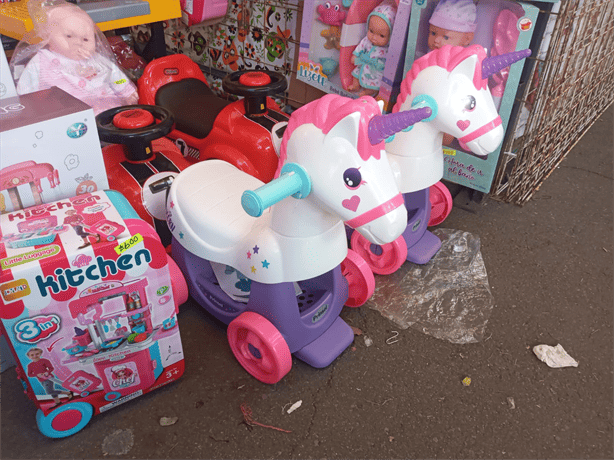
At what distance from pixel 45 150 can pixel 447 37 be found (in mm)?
1128

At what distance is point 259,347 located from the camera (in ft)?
3.30

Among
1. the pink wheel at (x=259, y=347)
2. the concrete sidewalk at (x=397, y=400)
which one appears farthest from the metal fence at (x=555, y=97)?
the pink wheel at (x=259, y=347)

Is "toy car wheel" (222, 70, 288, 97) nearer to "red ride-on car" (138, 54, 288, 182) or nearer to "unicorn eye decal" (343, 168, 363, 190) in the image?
"red ride-on car" (138, 54, 288, 182)

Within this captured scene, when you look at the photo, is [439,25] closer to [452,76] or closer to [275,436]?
[452,76]

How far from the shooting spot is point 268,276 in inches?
37.3

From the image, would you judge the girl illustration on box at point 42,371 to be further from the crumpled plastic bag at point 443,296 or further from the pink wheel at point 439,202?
the pink wheel at point 439,202

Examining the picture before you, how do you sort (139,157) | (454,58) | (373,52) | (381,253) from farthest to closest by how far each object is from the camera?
(373,52) < (381,253) < (139,157) < (454,58)

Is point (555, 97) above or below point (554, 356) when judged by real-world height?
above

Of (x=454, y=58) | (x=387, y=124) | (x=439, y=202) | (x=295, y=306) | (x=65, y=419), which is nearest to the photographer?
(x=387, y=124)

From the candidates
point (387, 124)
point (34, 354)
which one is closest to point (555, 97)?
point (387, 124)

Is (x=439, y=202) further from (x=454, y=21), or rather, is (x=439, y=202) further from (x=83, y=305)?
(x=83, y=305)

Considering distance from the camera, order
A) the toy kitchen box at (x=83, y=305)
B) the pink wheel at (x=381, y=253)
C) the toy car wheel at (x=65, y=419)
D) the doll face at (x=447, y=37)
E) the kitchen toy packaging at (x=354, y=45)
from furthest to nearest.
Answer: the kitchen toy packaging at (x=354, y=45)
the doll face at (x=447, y=37)
the pink wheel at (x=381, y=253)
the toy car wheel at (x=65, y=419)
the toy kitchen box at (x=83, y=305)

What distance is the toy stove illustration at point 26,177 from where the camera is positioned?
2.80ft

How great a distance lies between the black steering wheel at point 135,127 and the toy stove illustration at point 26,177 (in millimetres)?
255
